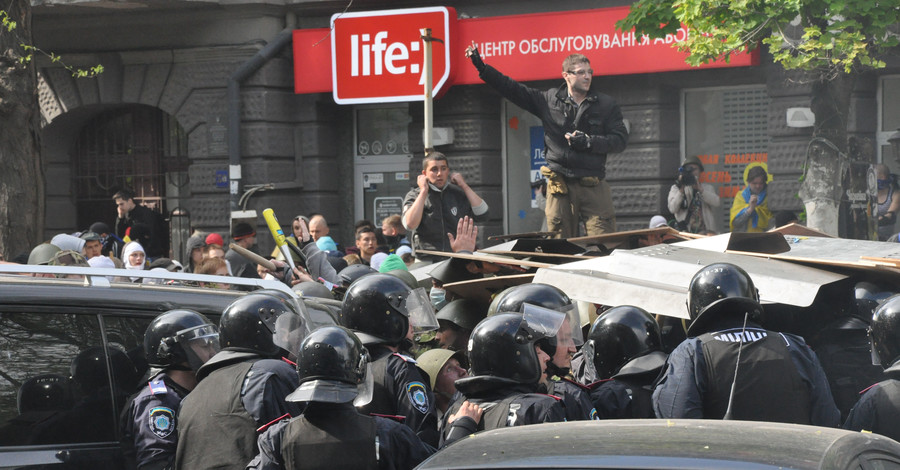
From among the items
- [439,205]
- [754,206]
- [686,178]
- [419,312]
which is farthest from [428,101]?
[754,206]

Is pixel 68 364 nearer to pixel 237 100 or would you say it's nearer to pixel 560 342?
pixel 560 342

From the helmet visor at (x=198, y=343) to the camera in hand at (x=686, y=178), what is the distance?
884 centimetres

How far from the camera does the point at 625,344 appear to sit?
4.62m

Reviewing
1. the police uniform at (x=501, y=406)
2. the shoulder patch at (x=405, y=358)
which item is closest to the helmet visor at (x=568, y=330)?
the police uniform at (x=501, y=406)

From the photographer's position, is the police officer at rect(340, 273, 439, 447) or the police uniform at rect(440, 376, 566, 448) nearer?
the police uniform at rect(440, 376, 566, 448)

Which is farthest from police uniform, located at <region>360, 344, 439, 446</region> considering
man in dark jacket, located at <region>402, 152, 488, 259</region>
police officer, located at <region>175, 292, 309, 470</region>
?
man in dark jacket, located at <region>402, 152, 488, 259</region>

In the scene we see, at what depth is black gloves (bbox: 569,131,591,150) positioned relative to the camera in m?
8.36

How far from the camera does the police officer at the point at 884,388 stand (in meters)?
4.03

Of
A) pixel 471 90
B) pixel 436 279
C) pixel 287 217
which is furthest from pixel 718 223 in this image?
pixel 436 279

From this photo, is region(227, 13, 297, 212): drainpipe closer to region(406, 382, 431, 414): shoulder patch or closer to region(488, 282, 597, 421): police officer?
region(488, 282, 597, 421): police officer

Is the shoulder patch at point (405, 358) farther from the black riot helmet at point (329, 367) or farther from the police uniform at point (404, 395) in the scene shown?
the black riot helmet at point (329, 367)

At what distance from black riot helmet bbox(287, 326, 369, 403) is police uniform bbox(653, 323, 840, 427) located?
1.25 metres

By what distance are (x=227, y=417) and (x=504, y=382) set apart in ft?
3.35

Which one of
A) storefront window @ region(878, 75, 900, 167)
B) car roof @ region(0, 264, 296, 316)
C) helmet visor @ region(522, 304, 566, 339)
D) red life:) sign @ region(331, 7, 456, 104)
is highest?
red life:) sign @ region(331, 7, 456, 104)
